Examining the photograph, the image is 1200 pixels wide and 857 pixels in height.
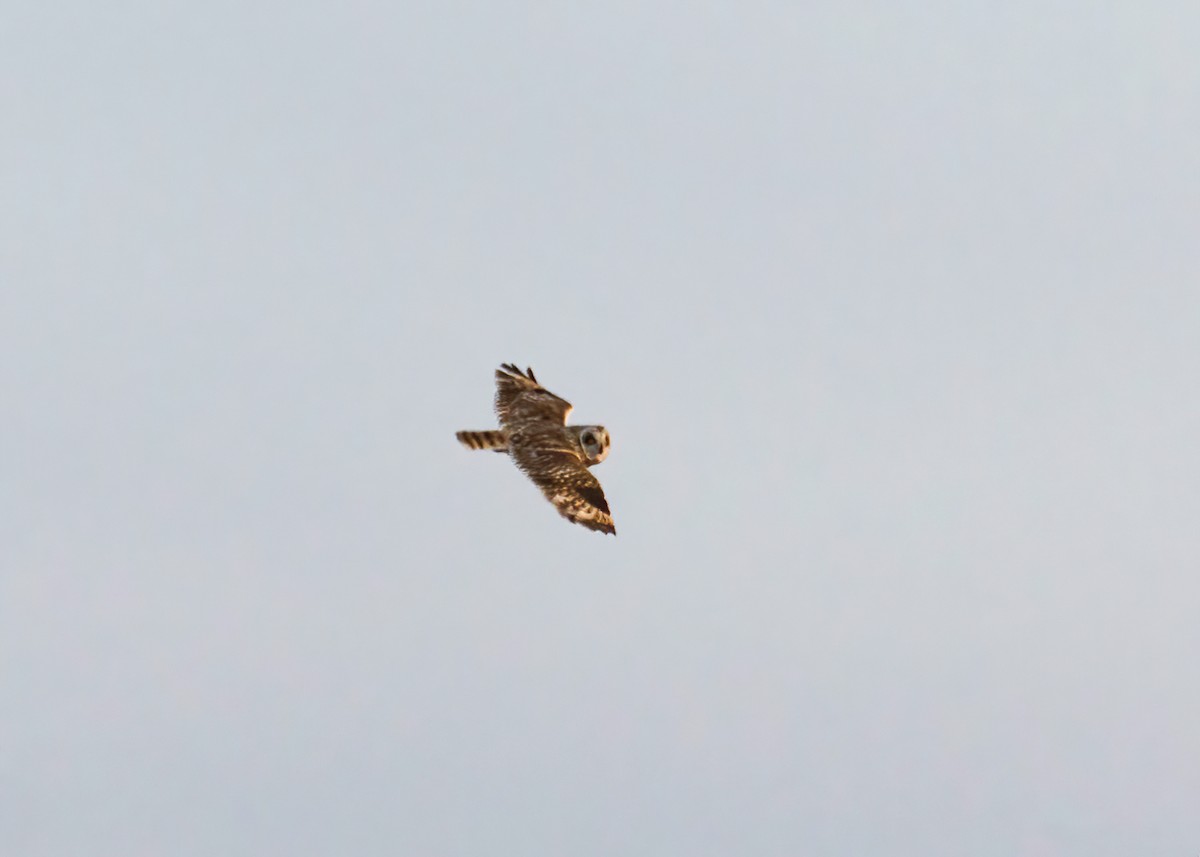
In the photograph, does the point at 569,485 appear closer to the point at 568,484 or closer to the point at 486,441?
the point at 568,484

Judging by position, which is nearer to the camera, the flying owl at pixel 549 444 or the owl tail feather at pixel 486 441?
the flying owl at pixel 549 444

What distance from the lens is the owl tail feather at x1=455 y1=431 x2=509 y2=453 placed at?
4912 centimetres

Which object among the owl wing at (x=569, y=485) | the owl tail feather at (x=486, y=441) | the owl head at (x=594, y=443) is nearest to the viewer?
the owl wing at (x=569, y=485)

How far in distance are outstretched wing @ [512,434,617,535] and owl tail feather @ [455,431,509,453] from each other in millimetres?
1294

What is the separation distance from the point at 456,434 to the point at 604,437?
13.9ft

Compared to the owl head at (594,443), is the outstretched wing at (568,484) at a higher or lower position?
lower

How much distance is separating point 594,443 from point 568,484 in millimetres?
2714

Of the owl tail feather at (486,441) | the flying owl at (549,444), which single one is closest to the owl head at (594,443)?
the flying owl at (549,444)

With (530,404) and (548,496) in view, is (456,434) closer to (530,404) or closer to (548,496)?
(530,404)

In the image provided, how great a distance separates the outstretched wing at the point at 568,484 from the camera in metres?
44.8

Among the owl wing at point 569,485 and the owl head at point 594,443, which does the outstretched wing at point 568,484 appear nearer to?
the owl wing at point 569,485

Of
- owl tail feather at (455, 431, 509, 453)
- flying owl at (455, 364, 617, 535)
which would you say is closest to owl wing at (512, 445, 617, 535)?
flying owl at (455, 364, 617, 535)

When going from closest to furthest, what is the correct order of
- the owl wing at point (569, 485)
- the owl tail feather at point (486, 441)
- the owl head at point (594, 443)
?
the owl wing at point (569, 485), the owl head at point (594, 443), the owl tail feather at point (486, 441)

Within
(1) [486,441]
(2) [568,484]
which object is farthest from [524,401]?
(2) [568,484]
